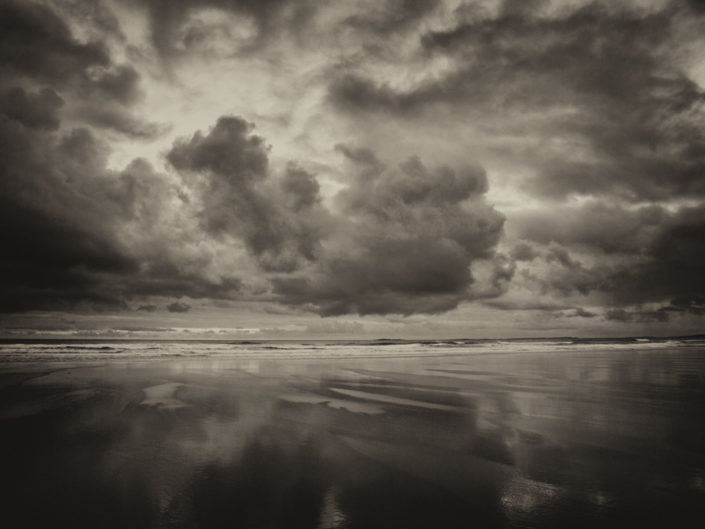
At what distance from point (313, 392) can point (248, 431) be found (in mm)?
7591

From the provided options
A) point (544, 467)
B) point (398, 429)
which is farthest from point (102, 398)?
point (544, 467)

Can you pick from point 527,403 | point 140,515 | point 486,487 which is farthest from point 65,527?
point 527,403

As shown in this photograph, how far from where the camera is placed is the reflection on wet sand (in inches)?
253

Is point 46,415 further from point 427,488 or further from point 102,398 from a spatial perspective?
point 427,488

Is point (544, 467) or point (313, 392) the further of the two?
point (313, 392)

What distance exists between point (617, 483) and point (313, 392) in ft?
42.4

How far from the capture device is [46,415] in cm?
1342

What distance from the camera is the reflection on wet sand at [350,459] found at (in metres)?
6.41

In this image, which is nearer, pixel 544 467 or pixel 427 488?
pixel 427 488

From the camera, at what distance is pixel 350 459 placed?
29.8 feet

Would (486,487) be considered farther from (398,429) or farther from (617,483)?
(398,429)

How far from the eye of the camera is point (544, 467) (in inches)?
336

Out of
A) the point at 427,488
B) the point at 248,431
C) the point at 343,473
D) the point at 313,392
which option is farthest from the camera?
the point at 313,392

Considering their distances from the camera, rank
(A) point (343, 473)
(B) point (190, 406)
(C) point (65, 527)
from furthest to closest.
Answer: (B) point (190, 406) < (A) point (343, 473) < (C) point (65, 527)
